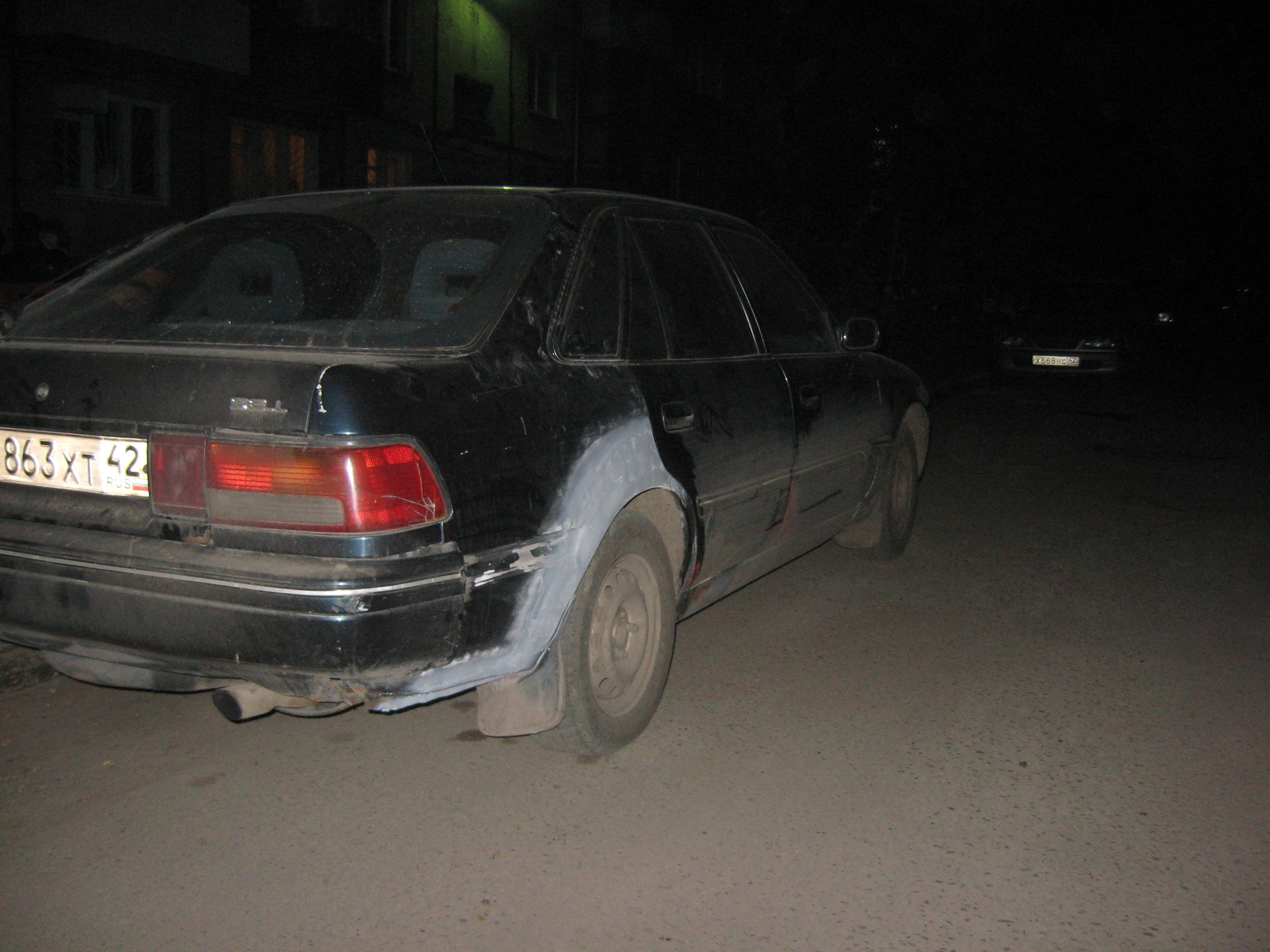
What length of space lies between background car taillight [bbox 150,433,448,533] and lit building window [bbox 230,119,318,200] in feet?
51.5

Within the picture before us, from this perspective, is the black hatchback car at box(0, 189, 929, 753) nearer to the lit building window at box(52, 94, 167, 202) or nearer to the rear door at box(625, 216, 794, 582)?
the rear door at box(625, 216, 794, 582)

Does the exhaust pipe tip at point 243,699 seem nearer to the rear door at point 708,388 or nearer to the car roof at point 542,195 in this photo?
the rear door at point 708,388

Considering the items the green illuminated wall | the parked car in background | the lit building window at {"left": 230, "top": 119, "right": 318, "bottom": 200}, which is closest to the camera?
the lit building window at {"left": 230, "top": 119, "right": 318, "bottom": 200}

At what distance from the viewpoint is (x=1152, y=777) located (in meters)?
3.65

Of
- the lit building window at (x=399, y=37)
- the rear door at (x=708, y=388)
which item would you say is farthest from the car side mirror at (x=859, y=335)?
the lit building window at (x=399, y=37)

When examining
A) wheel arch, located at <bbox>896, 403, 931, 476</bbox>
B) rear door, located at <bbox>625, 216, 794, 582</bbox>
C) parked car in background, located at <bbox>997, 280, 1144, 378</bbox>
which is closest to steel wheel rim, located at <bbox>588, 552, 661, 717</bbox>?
rear door, located at <bbox>625, 216, 794, 582</bbox>

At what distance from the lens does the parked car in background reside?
59.2 ft

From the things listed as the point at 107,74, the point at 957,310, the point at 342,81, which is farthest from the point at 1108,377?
the point at 107,74

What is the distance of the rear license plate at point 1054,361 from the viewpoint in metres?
18.1

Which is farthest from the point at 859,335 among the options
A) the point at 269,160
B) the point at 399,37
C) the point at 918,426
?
the point at 399,37

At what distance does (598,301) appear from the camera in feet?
11.8

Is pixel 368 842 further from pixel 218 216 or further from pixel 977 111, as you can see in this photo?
pixel 977 111

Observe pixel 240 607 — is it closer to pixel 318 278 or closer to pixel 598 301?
pixel 318 278

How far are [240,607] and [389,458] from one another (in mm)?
494
